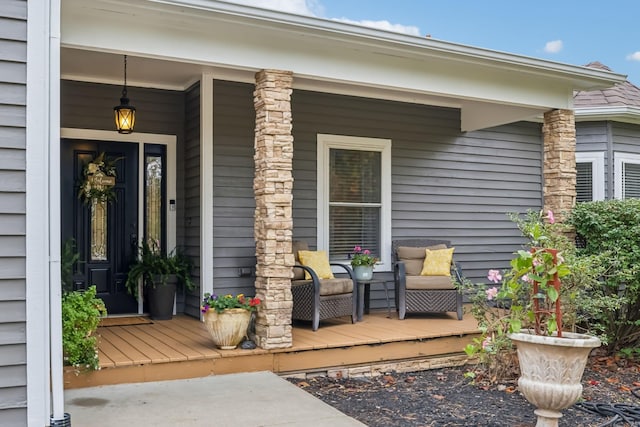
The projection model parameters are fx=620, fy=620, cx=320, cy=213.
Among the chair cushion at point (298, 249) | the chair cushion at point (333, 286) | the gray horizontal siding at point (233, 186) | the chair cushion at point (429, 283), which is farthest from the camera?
the chair cushion at point (429, 283)

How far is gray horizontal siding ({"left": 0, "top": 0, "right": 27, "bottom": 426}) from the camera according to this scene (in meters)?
3.23

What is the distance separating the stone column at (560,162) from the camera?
6.17m

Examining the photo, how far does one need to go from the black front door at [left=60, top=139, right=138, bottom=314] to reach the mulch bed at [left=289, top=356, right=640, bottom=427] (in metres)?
2.54

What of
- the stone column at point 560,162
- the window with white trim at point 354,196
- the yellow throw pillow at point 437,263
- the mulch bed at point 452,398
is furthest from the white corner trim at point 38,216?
the stone column at point 560,162

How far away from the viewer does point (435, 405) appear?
4316mm

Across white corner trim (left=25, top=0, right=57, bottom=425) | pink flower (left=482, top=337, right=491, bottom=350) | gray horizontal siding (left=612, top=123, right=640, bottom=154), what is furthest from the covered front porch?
pink flower (left=482, top=337, right=491, bottom=350)

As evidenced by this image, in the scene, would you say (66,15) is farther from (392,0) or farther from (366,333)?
(392,0)

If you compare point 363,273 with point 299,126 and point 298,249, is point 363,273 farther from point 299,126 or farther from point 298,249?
point 299,126

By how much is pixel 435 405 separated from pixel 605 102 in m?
5.87

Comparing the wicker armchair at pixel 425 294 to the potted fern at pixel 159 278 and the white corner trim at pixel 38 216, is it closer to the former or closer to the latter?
the potted fern at pixel 159 278

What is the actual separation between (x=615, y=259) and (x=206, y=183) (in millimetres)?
3774

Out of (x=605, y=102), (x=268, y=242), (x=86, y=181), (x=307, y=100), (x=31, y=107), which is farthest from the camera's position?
(x=605, y=102)

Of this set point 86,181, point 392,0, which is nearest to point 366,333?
point 86,181

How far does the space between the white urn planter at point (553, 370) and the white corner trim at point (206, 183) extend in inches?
132
